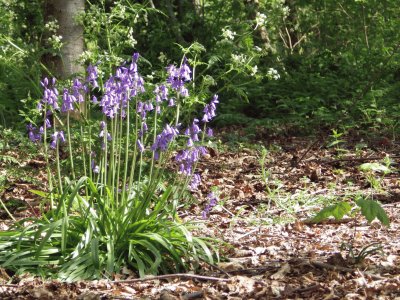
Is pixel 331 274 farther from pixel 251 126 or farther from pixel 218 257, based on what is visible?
pixel 251 126

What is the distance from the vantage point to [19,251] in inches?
150

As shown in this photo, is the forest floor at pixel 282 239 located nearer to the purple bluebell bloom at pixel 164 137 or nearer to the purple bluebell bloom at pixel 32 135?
the purple bluebell bloom at pixel 164 137

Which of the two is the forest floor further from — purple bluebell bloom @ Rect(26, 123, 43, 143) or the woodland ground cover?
purple bluebell bloom @ Rect(26, 123, 43, 143)

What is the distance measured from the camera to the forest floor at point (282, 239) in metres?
3.33

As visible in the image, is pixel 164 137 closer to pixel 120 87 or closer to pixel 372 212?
pixel 120 87

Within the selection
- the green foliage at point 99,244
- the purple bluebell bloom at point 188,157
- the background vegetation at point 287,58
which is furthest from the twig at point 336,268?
the background vegetation at point 287,58

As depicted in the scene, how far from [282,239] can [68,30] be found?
3.65 m

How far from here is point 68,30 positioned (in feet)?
23.3

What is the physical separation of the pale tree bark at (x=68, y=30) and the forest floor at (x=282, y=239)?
3.62 feet

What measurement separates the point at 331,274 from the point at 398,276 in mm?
319

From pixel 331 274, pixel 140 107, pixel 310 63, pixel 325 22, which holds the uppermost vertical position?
pixel 325 22

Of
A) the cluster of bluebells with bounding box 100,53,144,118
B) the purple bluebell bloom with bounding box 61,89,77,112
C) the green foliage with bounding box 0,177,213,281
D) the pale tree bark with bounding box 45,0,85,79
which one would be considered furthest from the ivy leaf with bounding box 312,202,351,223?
the pale tree bark with bounding box 45,0,85,79

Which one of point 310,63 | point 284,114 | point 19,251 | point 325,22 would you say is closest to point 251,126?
point 284,114

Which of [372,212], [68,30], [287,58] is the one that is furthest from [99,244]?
[287,58]
